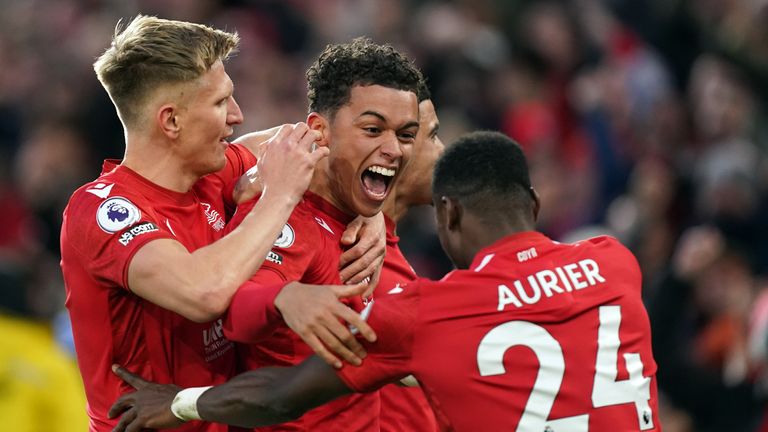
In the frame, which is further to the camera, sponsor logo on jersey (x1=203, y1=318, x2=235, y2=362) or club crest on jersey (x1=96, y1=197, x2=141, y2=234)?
sponsor logo on jersey (x1=203, y1=318, x2=235, y2=362)

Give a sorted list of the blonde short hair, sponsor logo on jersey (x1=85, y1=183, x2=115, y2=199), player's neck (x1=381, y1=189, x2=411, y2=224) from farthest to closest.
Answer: player's neck (x1=381, y1=189, x2=411, y2=224), the blonde short hair, sponsor logo on jersey (x1=85, y1=183, x2=115, y2=199)

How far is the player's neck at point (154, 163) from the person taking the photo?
16.0ft

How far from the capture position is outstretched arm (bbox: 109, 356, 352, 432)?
14.3 feet

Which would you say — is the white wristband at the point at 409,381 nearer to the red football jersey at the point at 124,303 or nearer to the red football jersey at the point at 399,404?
the red football jersey at the point at 399,404

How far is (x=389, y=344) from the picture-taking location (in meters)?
4.26

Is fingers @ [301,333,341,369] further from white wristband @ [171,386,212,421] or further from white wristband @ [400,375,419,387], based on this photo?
white wristband @ [400,375,419,387]

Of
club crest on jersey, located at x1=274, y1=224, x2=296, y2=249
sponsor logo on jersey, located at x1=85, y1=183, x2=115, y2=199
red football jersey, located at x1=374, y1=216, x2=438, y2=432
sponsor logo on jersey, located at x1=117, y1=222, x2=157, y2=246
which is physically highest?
sponsor logo on jersey, located at x1=85, y1=183, x2=115, y2=199

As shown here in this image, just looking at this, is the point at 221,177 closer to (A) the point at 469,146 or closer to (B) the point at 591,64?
(A) the point at 469,146

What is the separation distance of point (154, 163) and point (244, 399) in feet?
3.35

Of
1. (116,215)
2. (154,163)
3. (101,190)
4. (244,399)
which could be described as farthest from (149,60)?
(244,399)

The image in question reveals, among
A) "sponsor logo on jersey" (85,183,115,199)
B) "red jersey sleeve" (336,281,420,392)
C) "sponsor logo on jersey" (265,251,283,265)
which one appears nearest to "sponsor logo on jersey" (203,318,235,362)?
"sponsor logo on jersey" (265,251,283,265)

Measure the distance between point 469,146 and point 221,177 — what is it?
115 centimetres

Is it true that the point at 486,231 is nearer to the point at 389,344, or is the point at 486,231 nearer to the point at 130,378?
the point at 389,344

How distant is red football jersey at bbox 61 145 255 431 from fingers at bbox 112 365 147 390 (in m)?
0.05
